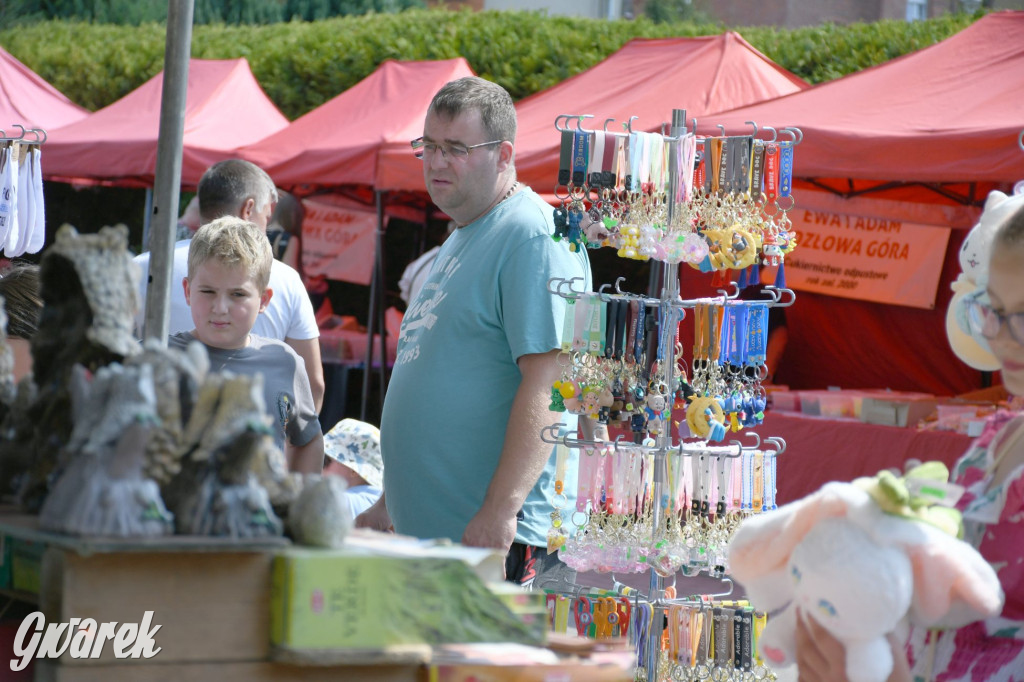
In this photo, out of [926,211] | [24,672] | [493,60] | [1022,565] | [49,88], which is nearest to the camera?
[24,672]

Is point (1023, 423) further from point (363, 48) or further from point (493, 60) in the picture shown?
point (363, 48)

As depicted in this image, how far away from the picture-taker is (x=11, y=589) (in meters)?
1.73

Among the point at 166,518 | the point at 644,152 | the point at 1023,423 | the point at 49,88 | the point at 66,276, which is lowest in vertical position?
the point at 166,518

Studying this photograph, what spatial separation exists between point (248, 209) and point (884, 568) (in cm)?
331

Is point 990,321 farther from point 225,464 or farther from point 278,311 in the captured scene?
point 278,311

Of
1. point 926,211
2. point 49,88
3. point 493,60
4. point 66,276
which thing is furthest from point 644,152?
point 493,60

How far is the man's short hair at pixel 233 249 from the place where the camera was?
3166 millimetres

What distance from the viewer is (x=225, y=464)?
1.52 metres

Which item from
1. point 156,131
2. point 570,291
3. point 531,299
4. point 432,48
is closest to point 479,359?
point 531,299

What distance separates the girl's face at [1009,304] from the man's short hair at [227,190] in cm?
316

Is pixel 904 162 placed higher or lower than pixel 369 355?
higher

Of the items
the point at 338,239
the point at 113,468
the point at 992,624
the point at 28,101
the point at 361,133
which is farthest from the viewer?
the point at 28,101

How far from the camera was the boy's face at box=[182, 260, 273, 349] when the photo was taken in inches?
125

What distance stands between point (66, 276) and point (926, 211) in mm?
7156
